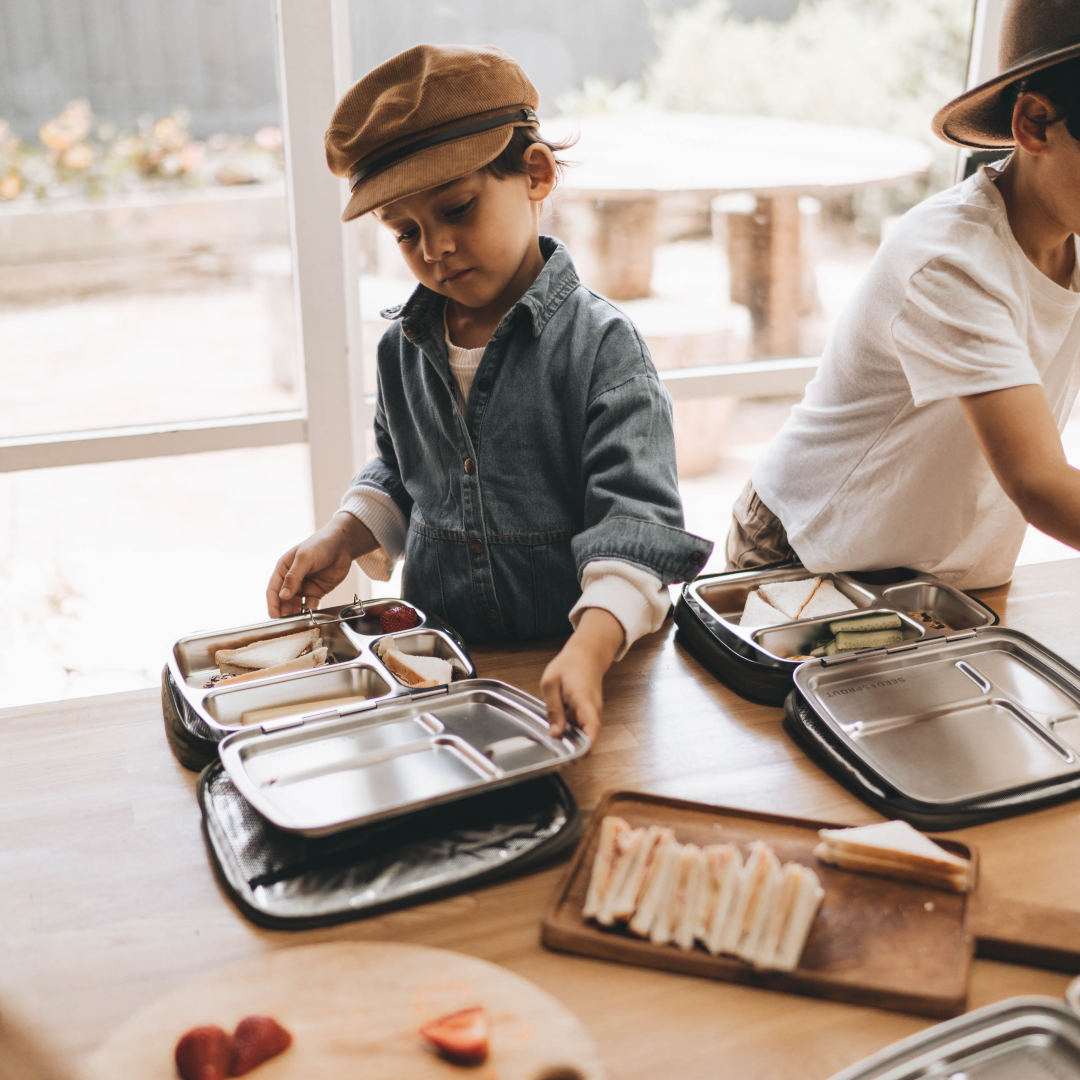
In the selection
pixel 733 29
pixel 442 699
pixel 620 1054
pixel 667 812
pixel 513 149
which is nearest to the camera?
pixel 620 1054

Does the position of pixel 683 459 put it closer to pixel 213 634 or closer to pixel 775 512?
pixel 775 512

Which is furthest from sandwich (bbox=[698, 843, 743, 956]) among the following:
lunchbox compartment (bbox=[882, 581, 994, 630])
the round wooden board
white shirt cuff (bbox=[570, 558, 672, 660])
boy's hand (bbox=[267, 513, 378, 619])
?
boy's hand (bbox=[267, 513, 378, 619])

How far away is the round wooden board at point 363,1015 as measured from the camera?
0.69m

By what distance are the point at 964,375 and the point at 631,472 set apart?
377 mm

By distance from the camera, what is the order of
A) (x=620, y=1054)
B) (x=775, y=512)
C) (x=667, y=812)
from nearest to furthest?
(x=620, y=1054)
(x=667, y=812)
(x=775, y=512)

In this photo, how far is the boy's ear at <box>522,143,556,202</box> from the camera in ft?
3.87

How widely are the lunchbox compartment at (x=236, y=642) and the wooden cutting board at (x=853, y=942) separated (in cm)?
48

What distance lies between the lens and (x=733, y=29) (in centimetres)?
234

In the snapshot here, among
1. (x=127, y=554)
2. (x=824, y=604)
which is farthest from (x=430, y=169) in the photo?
(x=127, y=554)

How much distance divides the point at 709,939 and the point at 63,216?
2034 mm

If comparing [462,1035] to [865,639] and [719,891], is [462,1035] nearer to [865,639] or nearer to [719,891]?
[719,891]

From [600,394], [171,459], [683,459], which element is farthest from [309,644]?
[683,459]

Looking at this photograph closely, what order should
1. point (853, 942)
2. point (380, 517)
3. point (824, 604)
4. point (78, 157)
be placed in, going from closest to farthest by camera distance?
point (853, 942), point (824, 604), point (380, 517), point (78, 157)

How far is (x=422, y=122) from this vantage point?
1.09 m
